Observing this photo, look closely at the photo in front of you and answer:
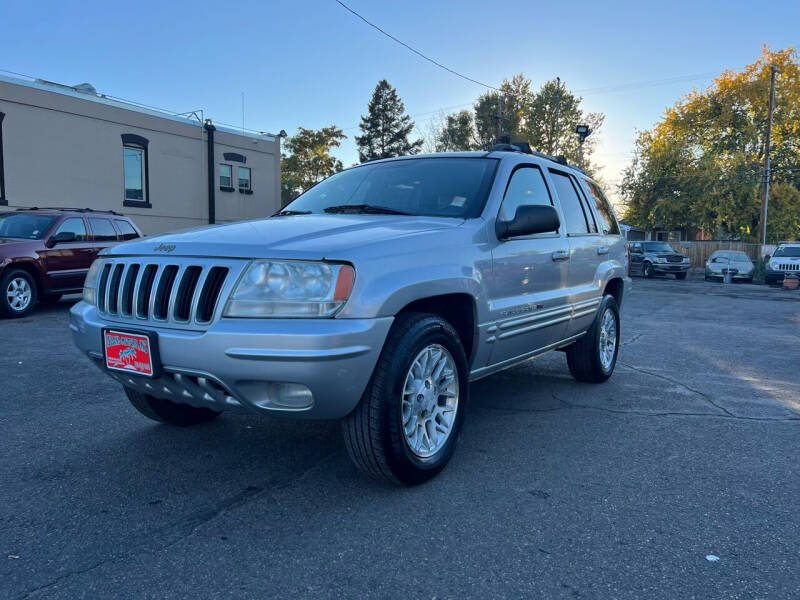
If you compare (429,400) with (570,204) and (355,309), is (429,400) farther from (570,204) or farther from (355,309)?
(570,204)

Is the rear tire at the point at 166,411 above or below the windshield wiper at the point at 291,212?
below

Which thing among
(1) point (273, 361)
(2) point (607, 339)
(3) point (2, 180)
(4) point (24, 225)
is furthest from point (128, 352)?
(3) point (2, 180)

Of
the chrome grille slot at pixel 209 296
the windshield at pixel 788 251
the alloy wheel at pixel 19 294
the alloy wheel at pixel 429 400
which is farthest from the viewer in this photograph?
the windshield at pixel 788 251

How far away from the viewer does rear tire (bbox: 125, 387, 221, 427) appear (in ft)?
12.4

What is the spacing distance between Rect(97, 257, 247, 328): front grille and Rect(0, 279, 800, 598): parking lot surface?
2.86ft

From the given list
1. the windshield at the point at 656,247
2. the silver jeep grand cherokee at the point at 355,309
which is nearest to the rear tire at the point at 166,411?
the silver jeep grand cherokee at the point at 355,309

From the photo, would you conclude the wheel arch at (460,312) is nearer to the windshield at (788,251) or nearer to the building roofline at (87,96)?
the building roofline at (87,96)

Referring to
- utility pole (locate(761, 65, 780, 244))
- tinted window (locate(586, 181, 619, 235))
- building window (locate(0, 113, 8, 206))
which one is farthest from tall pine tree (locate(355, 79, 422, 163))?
tinted window (locate(586, 181, 619, 235))

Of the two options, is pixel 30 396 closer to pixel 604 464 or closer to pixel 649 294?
pixel 604 464

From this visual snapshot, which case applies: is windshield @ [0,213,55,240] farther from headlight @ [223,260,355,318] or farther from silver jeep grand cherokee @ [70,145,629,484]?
headlight @ [223,260,355,318]

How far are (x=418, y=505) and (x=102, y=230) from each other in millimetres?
9579

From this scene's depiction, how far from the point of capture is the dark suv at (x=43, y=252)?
920 cm

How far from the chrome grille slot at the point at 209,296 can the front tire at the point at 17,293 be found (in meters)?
7.93

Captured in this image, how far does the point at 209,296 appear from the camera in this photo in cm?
273
